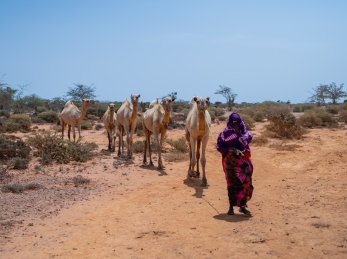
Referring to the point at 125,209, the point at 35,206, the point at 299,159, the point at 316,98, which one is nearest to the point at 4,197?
the point at 35,206

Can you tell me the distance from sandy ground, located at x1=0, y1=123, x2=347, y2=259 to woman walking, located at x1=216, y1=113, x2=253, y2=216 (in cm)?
32

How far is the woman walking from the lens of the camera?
6.66 metres

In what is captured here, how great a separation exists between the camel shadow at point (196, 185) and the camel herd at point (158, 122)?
0.37ft

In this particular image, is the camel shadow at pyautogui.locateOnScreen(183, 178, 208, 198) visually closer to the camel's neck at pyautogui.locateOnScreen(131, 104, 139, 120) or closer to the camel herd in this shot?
the camel herd

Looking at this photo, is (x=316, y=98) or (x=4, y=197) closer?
(x=4, y=197)

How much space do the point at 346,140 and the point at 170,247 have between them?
1327 centimetres

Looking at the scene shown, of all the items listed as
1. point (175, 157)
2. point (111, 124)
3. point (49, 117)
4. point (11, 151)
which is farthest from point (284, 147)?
point (49, 117)

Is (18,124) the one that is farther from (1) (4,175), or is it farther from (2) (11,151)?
(1) (4,175)

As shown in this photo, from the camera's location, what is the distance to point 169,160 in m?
12.6

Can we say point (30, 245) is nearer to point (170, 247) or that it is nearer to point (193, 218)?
point (170, 247)

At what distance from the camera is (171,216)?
6.72 metres

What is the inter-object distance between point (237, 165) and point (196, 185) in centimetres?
271

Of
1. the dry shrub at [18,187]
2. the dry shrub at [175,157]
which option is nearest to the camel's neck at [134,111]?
the dry shrub at [175,157]

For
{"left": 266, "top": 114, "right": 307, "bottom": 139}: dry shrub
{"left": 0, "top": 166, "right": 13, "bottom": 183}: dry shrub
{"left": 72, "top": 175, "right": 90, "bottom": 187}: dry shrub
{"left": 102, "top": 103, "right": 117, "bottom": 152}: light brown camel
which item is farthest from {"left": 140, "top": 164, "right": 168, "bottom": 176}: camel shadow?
{"left": 266, "top": 114, "right": 307, "bottom": 139}: dry shrub
